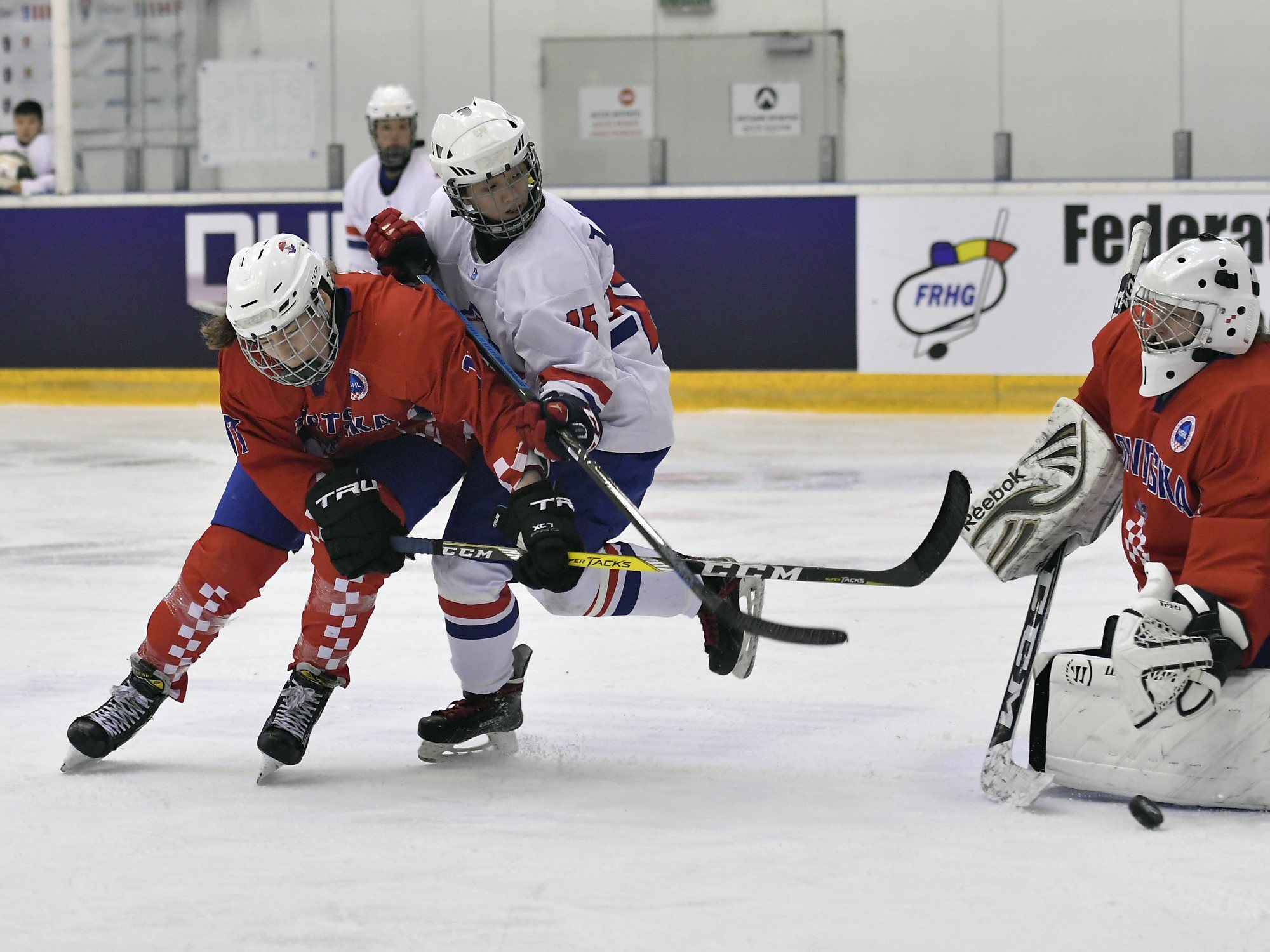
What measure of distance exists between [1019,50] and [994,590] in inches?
173

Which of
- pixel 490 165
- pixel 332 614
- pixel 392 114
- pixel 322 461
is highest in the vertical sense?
pixel 392 114

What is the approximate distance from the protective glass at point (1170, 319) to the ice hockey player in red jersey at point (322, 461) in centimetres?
82

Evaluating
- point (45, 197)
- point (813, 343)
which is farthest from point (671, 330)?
point (45, 197)

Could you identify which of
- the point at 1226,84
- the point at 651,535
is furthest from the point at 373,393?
the point at 1226,84

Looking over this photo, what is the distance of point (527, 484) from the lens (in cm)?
239

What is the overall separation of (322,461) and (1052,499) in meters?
1.06

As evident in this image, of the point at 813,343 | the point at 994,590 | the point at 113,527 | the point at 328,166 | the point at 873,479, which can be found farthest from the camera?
the point at 328,166

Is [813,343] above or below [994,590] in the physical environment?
above

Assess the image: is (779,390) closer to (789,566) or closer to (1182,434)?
(789,566)

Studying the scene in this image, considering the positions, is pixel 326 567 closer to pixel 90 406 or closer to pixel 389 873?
pixel 389 873

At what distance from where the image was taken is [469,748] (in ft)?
8.70

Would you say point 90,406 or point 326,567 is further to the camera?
point 90,406

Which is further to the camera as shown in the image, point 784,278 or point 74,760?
point 784,278

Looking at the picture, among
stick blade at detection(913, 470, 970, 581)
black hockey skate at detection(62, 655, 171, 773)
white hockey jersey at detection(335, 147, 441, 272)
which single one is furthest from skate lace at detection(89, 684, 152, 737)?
white hockey jersey at detection(335, 147, 441, 272)
